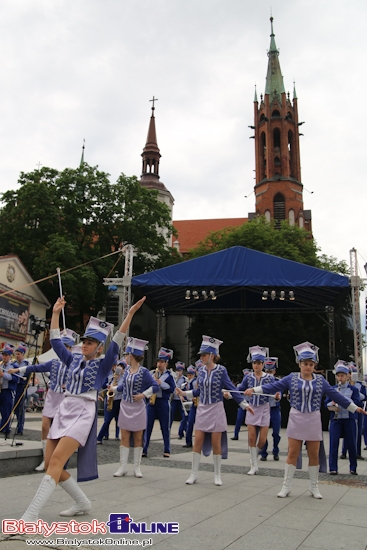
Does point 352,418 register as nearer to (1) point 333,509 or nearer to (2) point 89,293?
(1) point 333,509

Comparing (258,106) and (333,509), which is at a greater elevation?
(258,106)

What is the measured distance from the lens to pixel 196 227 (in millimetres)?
70188

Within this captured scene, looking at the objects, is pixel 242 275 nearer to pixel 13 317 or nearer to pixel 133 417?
pixel 133 417

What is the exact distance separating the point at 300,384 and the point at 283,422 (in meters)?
15.1

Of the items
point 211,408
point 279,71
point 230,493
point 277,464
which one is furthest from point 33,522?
point 279,71

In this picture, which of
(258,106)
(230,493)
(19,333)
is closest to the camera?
(230,493)

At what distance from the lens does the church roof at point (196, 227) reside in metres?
67.7

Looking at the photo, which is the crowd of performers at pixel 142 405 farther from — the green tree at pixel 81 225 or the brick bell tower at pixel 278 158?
the brick bell tower at pixel 278 158

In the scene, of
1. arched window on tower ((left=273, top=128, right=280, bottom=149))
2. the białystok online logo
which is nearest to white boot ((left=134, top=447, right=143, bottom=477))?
the białystok online logo

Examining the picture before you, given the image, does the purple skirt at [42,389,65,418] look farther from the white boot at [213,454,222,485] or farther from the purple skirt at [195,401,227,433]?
the white boot at [213,454,222,485]

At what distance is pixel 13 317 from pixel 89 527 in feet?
82.3

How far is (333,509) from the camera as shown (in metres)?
5.80

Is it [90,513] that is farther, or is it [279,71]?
[279,71]

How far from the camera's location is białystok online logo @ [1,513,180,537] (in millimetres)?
4227
